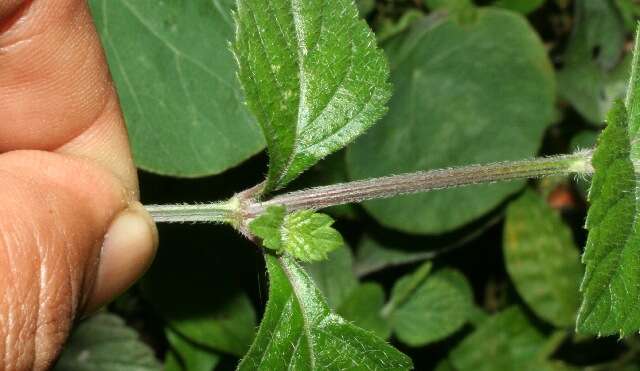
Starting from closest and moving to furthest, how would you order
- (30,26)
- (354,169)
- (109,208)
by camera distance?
(109,208) < (30,26) < (354,169)

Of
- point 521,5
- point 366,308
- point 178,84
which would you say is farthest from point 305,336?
point 521,5

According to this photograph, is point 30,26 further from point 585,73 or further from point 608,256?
point 585,73

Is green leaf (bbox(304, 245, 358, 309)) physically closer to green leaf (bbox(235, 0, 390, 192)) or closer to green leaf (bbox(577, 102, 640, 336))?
green leaf (bbox(235, 0, 390, 192))

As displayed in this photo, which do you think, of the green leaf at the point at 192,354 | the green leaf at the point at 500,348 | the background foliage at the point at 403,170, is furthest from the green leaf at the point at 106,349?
the green leaf at the point at 500,348

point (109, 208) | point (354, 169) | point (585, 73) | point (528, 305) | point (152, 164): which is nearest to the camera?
point (109, 208)

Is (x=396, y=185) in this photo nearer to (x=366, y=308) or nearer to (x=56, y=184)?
(x=56, y=184)

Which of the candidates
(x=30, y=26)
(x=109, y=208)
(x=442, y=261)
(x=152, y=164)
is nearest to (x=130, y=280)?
(x=109, y=208)

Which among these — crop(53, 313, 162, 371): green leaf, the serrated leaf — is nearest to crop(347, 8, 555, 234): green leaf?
crop(53, 313, 162, 371): green leaf
